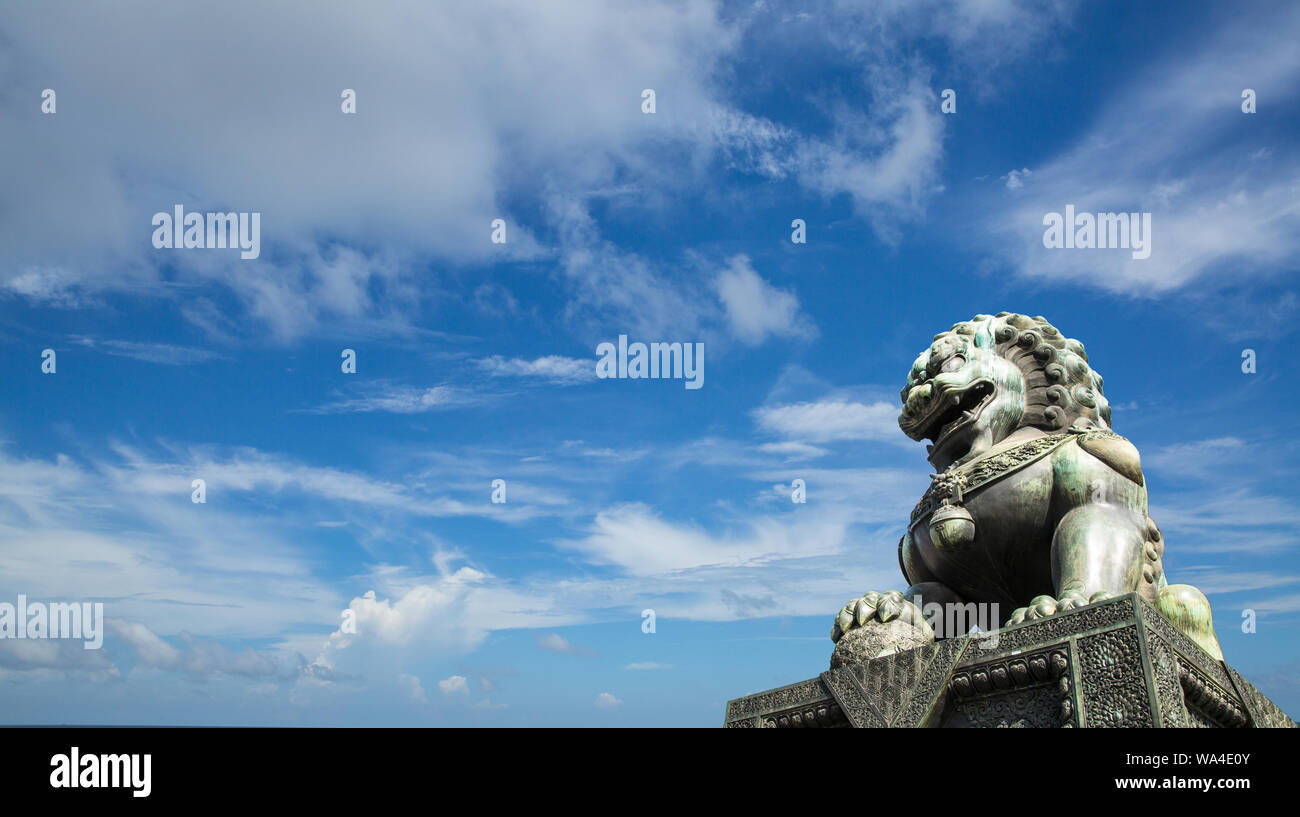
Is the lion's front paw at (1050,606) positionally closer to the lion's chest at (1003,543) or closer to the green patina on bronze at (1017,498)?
the green patina on bronze at (1017,498)

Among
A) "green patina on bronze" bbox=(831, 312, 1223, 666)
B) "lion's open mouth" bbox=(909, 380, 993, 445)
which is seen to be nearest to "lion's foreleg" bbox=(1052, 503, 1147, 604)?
"green patina on bronze" bbox=(831, 312, 1223, 666)

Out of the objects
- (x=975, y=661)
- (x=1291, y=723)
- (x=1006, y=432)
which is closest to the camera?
(x=975, y=661)

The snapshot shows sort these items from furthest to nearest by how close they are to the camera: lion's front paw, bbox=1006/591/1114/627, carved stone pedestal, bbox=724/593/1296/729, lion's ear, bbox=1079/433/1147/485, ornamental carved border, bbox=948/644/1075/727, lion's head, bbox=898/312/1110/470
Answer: lion's head, bbox=898/312/1110/470 < lion's ear, bbox=1079/433/1147/485 < lion's front paw, bbox=1006/591/1114/627 < ornamental carved border, bbox=948/644/1075/727 < carved stone pedestal, bbox=724/593/1296/729

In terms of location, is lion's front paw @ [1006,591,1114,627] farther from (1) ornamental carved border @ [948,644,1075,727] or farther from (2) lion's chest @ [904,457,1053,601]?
(2) lion's chest @ [904,457,1053,601]

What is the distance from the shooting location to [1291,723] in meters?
5.36

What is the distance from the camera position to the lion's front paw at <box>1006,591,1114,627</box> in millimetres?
5035

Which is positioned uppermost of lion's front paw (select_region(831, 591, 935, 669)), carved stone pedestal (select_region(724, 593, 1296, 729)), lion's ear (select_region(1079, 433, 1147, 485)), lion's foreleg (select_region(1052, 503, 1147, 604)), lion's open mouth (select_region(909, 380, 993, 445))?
lion's open mouth (select_region(909, 380, 993, 445))
